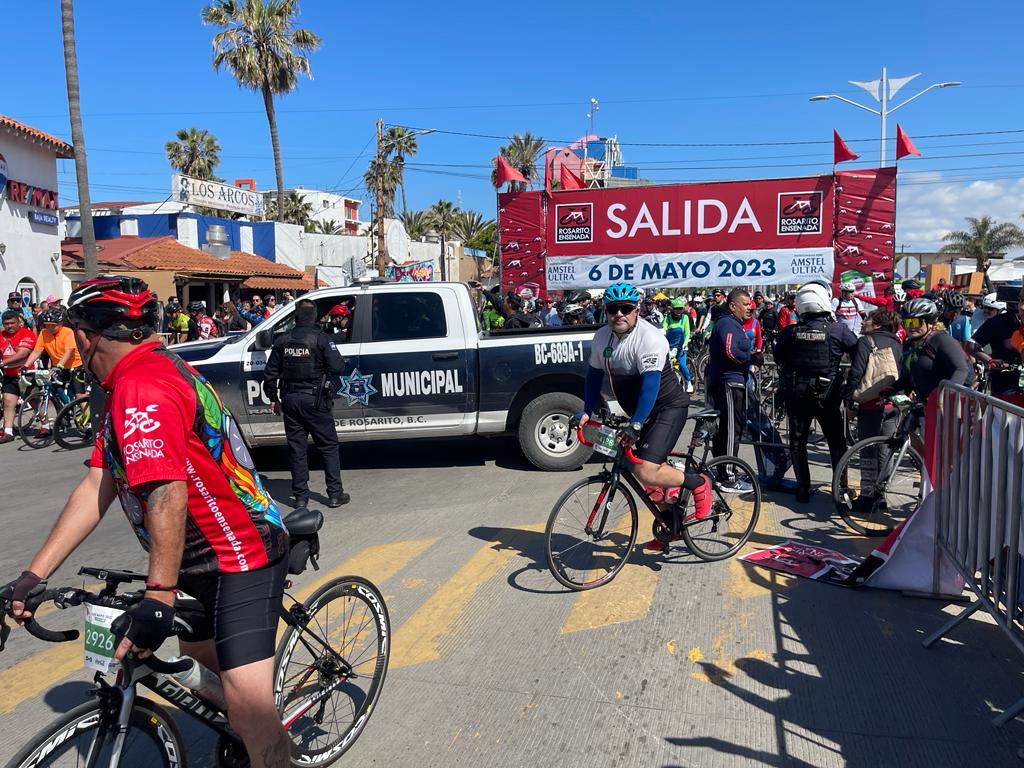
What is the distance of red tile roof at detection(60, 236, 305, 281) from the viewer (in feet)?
89.0

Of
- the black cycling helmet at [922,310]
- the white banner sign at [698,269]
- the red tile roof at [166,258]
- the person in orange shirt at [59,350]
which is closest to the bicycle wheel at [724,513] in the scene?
the black cycling helmet at [922,310]

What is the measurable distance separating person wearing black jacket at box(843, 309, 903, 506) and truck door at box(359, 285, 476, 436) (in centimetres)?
383

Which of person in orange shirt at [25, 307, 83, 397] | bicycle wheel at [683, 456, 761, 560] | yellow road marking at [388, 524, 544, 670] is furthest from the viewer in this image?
person in orange shirt at [25, 307, 83, 397]

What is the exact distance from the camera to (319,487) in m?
8.38

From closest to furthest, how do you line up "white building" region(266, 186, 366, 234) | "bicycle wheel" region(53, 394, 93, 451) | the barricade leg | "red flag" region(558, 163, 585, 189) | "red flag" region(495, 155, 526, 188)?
the barricade leg < "bicycle wheel" region(53, 394, 93, 451) < "red flag" region(495, 155, 526, 188) < "red flag" region(558, 163, 585, 189) < "white building" region(266, 186, 366, 234)

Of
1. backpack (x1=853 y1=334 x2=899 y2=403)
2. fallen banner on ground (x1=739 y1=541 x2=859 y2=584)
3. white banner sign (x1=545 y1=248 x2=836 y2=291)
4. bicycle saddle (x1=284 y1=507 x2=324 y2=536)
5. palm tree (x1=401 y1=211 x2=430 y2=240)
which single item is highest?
palm tree (x1=401 y1=211 x2=430 y2=240)

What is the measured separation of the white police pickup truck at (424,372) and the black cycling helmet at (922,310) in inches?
130

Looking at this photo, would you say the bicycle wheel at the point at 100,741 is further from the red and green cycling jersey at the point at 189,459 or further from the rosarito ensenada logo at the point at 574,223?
the rosarito ensenada logo at the point at 574,223

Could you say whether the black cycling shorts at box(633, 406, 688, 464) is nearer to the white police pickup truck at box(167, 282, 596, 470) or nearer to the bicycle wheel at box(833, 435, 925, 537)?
the bicycle wheel at box(833, 435, 925, 537)

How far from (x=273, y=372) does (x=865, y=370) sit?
5250 millimetres

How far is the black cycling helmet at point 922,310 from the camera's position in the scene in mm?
6629

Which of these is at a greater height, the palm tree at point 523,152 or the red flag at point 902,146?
the palm tree at point 523,152

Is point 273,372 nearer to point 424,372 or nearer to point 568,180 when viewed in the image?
point 424,372

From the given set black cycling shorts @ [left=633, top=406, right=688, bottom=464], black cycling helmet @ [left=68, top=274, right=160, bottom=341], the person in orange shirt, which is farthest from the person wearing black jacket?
the person in orange shirt
